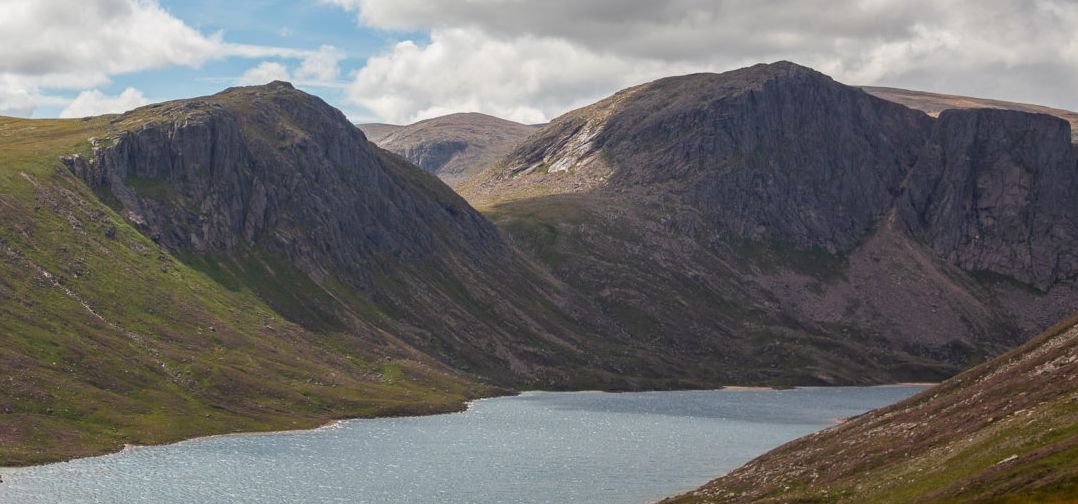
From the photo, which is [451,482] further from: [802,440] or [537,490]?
[802,440]

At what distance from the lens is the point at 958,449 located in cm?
9181

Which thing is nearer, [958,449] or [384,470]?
[958,449]

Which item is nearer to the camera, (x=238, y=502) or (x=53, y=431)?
(x=238, y=502)

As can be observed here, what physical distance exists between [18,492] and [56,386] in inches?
2095

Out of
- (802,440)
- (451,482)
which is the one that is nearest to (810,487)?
(802,440)

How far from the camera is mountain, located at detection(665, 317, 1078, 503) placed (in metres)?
76.6

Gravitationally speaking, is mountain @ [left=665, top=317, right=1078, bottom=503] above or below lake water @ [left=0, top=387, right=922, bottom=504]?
above

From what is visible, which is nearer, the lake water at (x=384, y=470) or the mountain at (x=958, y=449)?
the mountain at (x=958, y=449)

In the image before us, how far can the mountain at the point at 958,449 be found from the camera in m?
76.6

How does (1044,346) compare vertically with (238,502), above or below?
above

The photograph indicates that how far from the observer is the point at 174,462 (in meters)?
156

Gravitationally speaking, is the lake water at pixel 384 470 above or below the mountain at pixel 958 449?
below

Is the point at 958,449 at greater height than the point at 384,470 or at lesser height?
greater

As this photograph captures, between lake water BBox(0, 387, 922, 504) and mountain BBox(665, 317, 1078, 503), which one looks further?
lake water BBox(0, 387, 922, 504)
